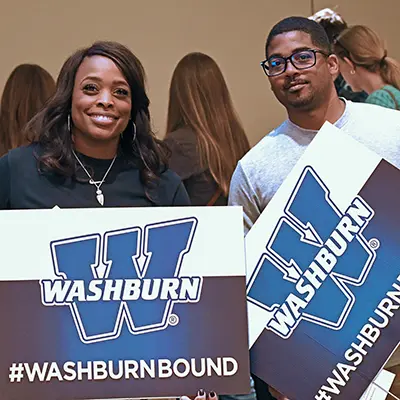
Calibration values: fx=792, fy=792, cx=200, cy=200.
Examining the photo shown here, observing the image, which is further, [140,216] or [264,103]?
[264,103]

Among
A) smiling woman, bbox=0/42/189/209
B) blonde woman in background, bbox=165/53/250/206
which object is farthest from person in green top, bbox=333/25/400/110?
smiling woman, bbox=0/42/189/209

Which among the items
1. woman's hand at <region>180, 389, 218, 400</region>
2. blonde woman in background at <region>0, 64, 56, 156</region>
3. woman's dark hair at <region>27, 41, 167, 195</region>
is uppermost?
woman's dark hair at <region>27, 41, 167, 195</region>

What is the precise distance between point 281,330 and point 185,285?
22cm

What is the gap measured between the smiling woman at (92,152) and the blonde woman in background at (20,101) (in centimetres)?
93

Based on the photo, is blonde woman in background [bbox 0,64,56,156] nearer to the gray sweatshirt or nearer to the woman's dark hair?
the woman's dark hair

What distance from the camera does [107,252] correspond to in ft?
5.08

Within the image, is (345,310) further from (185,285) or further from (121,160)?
(121,160)

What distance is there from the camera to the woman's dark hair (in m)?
1.76

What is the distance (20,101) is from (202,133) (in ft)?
2.30

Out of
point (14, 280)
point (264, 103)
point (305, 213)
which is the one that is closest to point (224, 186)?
point (305, 213)

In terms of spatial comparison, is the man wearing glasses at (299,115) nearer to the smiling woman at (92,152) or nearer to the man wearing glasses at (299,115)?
the man wearing glasses at (299,115)

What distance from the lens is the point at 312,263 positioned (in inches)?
63.0

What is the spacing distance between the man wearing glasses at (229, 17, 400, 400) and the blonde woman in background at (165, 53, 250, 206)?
664mm

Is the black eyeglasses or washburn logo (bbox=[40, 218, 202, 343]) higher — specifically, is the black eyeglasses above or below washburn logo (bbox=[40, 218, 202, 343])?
above
